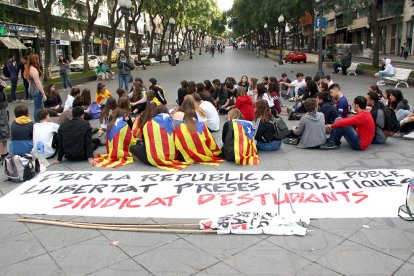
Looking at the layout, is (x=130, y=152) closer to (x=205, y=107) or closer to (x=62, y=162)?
(x=62, y=162)

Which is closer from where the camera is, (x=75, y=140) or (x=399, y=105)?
(x=75, y=140)

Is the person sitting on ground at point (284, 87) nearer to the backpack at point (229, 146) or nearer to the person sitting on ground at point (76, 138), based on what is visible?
the backpack at point (229, 146)

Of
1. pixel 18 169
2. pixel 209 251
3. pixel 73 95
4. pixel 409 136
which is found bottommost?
pixel 209 251

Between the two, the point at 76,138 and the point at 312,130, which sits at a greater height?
the point at 76,138

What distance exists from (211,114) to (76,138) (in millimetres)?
3564

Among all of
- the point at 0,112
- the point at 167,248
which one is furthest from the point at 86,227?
the point at 0,112

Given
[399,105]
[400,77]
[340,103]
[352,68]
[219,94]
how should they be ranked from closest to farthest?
[399,105] < [340,103] < [219,94] < [400,77] < [352,68]

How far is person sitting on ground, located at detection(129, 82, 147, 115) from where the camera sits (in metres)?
11.6

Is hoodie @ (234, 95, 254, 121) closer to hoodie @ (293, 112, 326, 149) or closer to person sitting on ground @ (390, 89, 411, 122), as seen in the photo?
hoodie @ (293, 112, 326, 149)

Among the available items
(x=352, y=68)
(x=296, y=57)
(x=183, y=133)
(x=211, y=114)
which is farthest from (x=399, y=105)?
(x=296, y=57)

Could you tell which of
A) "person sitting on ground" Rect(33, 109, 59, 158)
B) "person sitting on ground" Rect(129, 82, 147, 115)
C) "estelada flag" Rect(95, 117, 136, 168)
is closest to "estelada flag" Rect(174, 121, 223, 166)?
"estelada flag" Rect(95, 117, 136, 168)

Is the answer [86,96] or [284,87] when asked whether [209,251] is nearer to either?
[86,96]

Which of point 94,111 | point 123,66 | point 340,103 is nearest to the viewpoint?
point 340,103

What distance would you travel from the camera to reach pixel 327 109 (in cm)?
905
